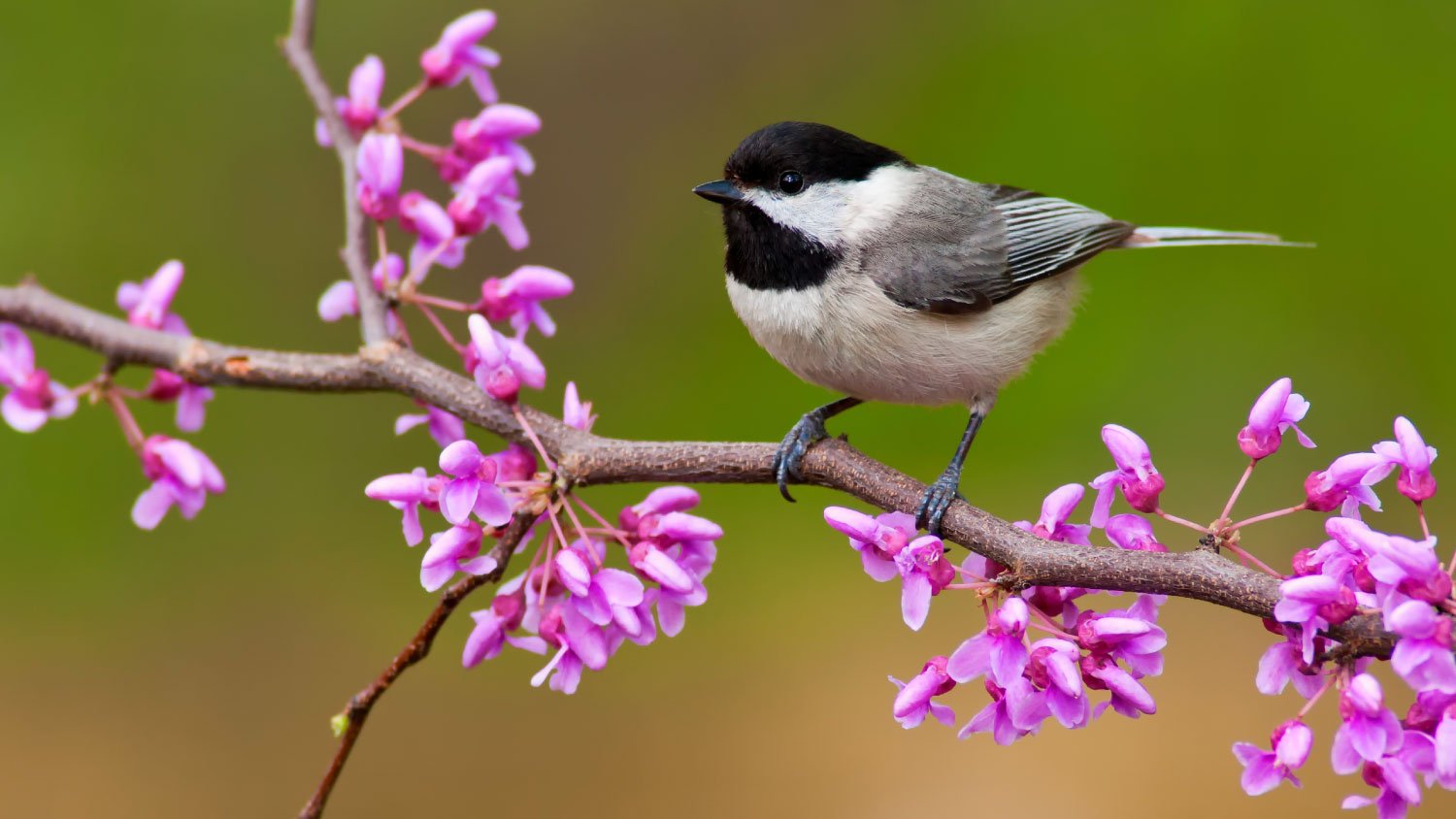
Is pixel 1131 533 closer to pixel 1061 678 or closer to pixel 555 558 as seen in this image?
pixel 1061 678

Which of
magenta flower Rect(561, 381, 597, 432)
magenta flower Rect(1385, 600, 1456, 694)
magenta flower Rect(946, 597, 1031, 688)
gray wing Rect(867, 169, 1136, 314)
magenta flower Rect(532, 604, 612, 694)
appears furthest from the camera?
gray wing Rect(867, 169, 1136, 314)

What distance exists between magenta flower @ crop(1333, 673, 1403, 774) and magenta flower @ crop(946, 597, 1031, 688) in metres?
0.32

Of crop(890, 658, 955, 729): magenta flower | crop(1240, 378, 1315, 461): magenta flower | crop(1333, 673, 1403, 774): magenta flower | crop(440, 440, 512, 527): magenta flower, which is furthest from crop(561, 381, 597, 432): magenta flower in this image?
crop(1333, 673, 1403, 774): magenta flower

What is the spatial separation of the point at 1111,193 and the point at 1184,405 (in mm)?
679

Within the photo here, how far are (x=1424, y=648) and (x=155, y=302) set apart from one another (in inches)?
69.1

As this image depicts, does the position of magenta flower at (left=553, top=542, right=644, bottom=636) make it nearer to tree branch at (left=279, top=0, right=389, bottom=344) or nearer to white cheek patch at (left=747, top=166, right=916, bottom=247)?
tree branch at (left=279, top=0, right=389, bottom=344)

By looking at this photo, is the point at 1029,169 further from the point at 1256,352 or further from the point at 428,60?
the point at 428,60

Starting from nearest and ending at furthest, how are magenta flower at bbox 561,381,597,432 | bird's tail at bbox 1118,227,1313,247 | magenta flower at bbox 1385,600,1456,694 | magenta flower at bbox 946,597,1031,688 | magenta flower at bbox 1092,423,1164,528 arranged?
magenta flower at bbox 1385,600,1456,694
magenta flower at bbox 946,597,1031,688
magenta flower at bbox 1092,423,1164,528
magenta flower at bbox 561,381,597,432
bird's tail at bbox 1118,227,1313,247

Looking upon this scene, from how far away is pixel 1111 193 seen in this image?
158 inches

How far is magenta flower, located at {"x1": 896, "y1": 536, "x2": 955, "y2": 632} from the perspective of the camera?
5.02 ft

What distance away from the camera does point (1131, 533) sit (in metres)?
1.59

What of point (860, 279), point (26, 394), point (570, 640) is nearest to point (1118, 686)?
point (570, 640)

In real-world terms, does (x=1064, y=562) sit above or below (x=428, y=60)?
below

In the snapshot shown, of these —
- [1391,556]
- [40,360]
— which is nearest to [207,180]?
[40,360]
